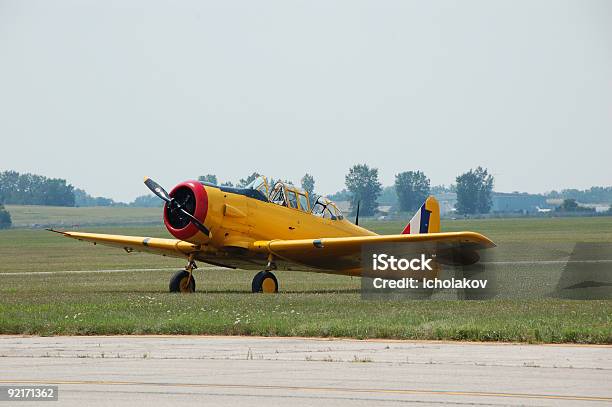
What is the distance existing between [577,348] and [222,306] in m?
7.78

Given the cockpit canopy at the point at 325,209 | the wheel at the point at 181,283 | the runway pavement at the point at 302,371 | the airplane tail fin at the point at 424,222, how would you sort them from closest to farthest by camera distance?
the runway pavement at the point at 302,371
the wheel at the point at 181,283
the cockpit canopy at the point at 325,209
the airplane tail fin at the point at 424,222

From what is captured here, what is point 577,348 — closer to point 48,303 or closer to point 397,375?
point 397,375

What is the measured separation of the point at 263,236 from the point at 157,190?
2.57m

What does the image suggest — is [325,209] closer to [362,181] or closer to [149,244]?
[149,244]

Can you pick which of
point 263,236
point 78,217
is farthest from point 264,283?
point 78,217

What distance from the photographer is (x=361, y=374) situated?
40.3ft

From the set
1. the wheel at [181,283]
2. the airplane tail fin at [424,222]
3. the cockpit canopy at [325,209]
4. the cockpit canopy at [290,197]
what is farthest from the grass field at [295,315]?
the airplane tail fin at [424,222]

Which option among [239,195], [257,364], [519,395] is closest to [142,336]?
[257,364]

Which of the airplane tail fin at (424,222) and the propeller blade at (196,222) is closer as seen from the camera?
the propeller blade at (196,222)

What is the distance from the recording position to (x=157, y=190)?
84.9ft

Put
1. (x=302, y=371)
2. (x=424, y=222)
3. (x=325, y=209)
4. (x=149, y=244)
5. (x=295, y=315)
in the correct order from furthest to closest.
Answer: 1. (x=424, y=222)
2. (x=149, y=244)
3. (x=325, y=209)
4. (x=295, y=315)
5. (x=302, y=371)

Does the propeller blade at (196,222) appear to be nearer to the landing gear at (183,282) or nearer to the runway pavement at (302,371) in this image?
the landing gear at (183,282)

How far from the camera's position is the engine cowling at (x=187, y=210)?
25.1 meters

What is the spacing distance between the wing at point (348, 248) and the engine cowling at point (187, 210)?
4.86 ft
